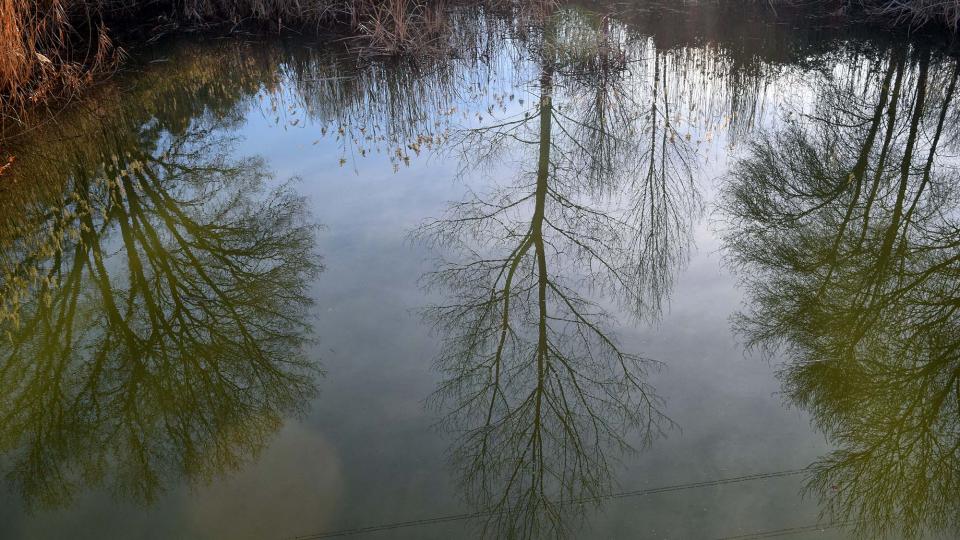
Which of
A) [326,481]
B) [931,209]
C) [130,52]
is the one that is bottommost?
[326,481]

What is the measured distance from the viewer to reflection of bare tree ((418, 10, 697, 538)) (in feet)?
11.5

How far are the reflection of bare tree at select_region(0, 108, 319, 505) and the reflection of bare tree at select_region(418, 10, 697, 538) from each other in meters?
1.00

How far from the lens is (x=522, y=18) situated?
10648 millimetres

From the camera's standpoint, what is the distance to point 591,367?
164 inches

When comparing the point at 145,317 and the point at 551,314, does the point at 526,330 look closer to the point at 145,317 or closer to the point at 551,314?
the point at 551,314

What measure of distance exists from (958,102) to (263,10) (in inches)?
330

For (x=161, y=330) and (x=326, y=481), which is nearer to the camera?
(x=326, y=481)

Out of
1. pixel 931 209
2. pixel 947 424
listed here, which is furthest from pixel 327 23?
pixel 947 424

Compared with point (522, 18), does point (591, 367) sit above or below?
below

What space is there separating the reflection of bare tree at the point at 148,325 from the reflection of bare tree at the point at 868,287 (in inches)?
108

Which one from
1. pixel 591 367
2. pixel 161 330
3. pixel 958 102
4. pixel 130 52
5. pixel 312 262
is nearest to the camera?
pixel 591 367

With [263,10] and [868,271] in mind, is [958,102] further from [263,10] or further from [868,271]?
[263,10]

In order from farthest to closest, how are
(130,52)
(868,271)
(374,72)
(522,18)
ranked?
(522,18), (130,52), (374,72), (868,271)

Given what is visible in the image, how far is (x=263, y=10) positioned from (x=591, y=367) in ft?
27.2
